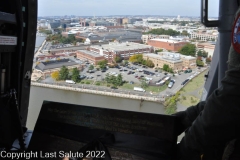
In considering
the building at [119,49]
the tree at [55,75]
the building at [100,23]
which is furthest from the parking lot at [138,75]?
the building at [100,23]

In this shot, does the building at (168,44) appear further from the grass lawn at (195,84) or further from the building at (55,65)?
the building at (55,65)

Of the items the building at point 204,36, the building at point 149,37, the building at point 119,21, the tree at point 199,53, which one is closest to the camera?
the building at point 204,36

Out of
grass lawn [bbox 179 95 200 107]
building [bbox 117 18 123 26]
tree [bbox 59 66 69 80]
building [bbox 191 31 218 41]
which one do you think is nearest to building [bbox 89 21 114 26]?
building [bbox 117 18 123 26]

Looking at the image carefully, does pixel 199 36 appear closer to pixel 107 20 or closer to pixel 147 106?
pixel 147 106

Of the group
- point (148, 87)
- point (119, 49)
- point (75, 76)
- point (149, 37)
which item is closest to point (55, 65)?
point (75, 76)

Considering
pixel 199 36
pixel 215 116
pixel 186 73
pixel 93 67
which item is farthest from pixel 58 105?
pixel 199 36

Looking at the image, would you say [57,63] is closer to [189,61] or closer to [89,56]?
[89,56]

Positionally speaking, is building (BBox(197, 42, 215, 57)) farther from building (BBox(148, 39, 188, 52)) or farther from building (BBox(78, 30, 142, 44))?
building (BBox(78, 30, 142, 44))
